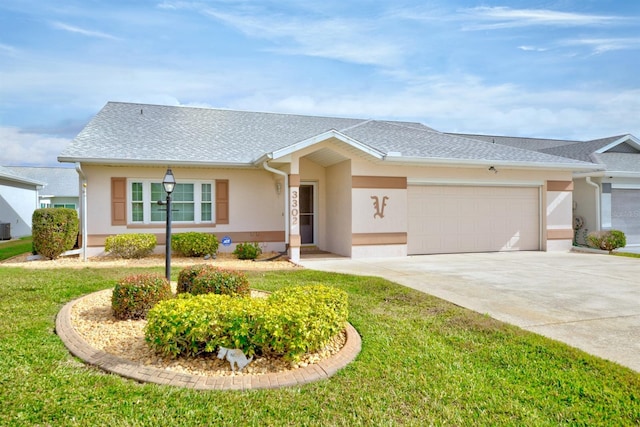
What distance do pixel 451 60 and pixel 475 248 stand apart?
20.3ft

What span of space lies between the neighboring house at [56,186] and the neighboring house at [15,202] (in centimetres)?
603

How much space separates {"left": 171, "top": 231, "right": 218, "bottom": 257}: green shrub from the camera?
38.9 feet

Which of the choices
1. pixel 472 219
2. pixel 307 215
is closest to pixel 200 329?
pixel 307 215

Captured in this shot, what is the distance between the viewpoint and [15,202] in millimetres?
21891

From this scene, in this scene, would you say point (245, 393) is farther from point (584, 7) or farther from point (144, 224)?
point (584, 7)

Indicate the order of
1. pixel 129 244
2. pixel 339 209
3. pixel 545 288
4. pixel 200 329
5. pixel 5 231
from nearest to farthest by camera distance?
pixel 200 329, pixel 545 288, pixel 129 244, pixel 339 209, pixel 5 231

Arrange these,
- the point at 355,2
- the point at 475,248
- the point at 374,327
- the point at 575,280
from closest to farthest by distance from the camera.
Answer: the point at 374,327 → the point at 575,280 → the point at 355,2 → the point at 475,248

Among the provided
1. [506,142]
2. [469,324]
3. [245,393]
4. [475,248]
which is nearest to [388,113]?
[506,142]

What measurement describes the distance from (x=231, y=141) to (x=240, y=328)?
37.1 feet

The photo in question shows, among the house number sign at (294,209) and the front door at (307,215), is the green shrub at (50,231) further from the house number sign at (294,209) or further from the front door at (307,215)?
the front door at (307,215)

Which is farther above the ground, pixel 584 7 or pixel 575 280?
pixel 584 7

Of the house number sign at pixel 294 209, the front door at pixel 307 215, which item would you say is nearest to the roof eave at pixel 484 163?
the house number sign at pixel 294 209

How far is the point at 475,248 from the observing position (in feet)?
44.9

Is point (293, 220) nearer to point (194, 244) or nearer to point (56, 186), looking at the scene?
point (194, 244)
